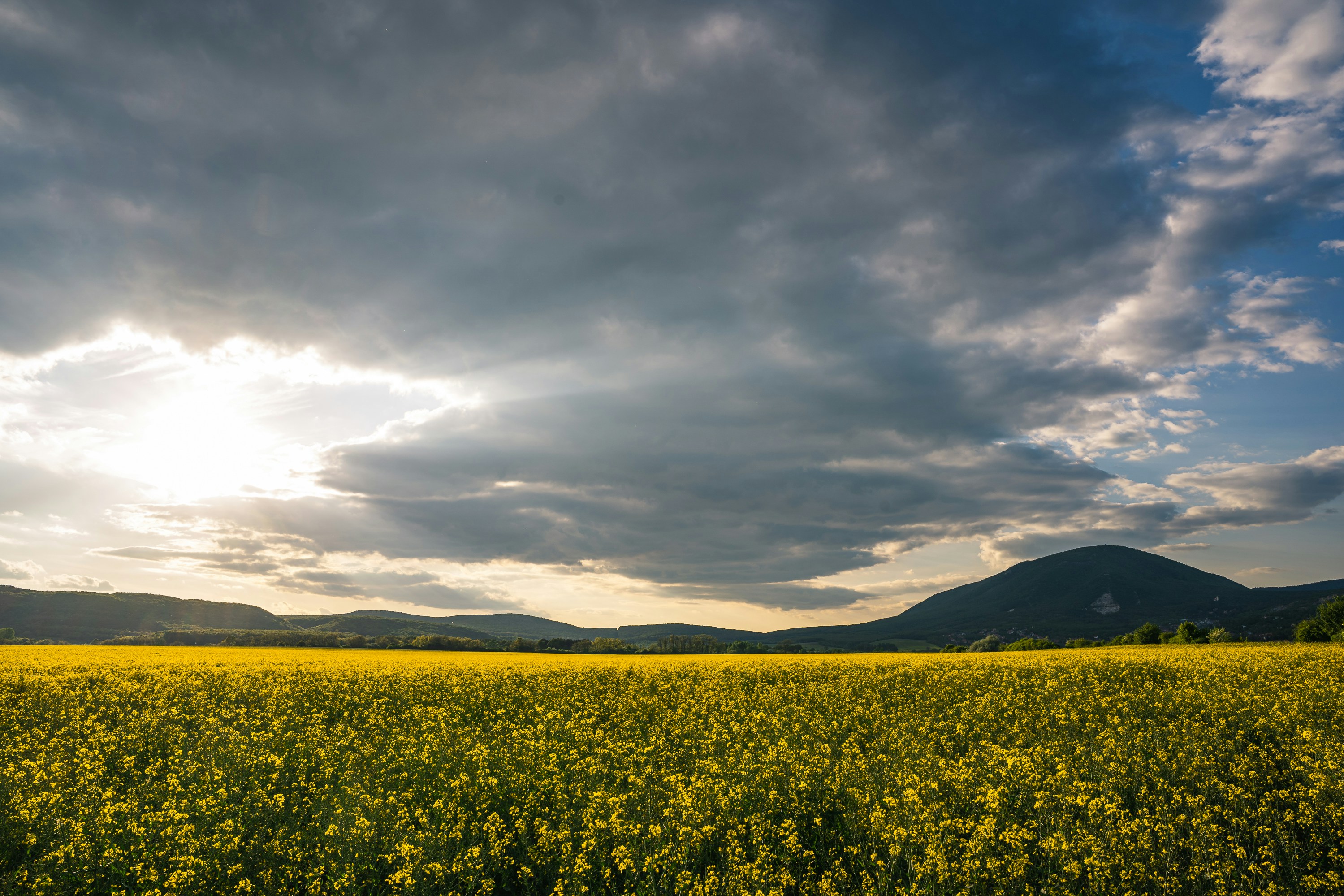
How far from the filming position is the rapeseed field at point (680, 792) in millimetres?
10141

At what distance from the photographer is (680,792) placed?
39.1ft

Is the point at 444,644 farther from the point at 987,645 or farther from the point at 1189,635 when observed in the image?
the point at 1189,635

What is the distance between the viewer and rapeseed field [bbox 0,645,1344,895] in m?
10.1

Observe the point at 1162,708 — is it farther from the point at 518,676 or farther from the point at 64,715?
the point at 64,715

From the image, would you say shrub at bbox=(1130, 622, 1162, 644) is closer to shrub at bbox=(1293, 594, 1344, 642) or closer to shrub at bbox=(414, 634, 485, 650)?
shrub at bbox=(1293, 594, 1344, 642)

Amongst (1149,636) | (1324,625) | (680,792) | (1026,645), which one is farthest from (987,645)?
(680,792)

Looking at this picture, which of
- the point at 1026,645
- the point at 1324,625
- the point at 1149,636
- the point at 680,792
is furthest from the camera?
the point at 1026,645

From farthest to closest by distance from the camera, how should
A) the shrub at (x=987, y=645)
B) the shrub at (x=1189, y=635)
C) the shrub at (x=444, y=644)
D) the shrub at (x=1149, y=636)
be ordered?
the shrub at (x=987, y=645), the shrub at (x=444, y=644), the shrub at (x=1149, y=636), the shrub at (x=1189, y=635)

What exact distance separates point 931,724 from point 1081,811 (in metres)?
5.99

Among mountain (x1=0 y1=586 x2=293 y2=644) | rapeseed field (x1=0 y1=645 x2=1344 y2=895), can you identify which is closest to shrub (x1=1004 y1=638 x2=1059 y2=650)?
rapeseed field (x1=0 y1=645 x2=1344 y2=895)

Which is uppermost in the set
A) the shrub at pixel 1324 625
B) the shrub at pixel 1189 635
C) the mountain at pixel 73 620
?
the shrub at pixel 1324 625

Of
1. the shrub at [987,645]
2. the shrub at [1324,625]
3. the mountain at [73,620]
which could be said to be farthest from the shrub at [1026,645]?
the mountain at [73,620]

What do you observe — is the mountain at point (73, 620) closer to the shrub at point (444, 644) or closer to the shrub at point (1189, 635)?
the shrub at point (444, 644)

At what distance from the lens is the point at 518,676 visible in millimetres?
29078
